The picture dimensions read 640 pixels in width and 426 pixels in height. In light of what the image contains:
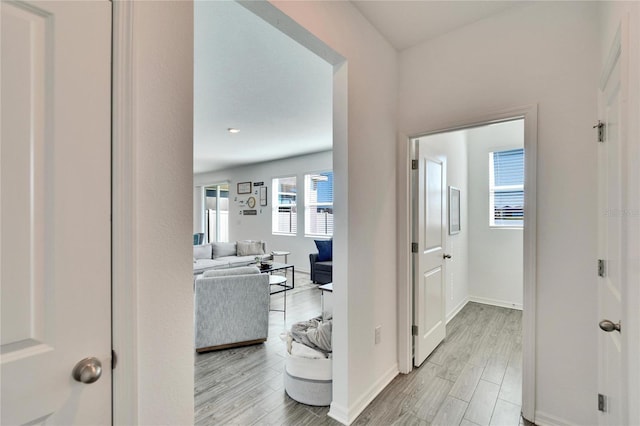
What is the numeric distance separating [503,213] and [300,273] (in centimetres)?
411

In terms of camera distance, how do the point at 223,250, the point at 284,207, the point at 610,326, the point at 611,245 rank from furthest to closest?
the point at 284,207, the point at 223,250, the point at 611,245, the point at 610,326

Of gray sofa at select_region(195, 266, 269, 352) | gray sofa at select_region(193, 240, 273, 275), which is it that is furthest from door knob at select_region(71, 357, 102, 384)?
gray sofa at select_region(193, 240, 273, 275)

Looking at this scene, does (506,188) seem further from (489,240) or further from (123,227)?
(123,227)

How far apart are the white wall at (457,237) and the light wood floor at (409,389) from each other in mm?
646

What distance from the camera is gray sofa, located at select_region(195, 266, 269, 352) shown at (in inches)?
103

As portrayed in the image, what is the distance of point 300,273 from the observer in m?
6.39

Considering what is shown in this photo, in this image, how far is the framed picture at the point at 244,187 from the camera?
24.7 ft

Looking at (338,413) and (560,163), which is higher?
(560,163)

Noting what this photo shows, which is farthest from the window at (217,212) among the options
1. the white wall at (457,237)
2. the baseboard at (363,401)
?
the baseboard at (363,401)

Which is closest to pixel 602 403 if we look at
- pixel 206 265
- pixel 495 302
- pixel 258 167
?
pixel 495 302

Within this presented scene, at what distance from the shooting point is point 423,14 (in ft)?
6.46

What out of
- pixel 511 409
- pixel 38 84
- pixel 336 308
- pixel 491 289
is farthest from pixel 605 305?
pixel 491 289

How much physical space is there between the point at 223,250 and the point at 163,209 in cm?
502

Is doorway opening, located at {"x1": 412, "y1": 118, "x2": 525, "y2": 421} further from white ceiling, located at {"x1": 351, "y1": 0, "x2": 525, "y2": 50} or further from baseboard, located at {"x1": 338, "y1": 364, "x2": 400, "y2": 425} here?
white ceiling, located at {"x1": 351, "y1": 0, "x2": 525, "y2": 50}
